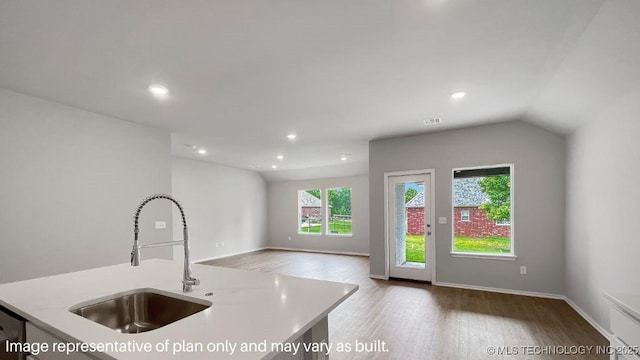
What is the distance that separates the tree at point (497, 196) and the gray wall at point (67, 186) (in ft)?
16.9

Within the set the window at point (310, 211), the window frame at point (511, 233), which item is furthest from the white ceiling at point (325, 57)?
the window at point (310, 211)

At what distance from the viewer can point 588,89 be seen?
8.93 feet

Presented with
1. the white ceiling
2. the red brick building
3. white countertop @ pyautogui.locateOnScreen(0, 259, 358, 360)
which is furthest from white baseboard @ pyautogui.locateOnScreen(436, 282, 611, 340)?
white countertop @ pyautogui.locateOnScreen(0, 259, 358, 360)

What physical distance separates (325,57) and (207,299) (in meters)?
1.98

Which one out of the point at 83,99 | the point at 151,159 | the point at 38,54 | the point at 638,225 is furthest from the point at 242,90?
the point at 638,225

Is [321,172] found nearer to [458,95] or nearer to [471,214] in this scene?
[471,214]

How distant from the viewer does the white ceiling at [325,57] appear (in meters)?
1.80

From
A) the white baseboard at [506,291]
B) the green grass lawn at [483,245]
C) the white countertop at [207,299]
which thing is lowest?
the white baseboard at [506,291]

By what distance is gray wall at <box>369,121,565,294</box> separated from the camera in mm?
4020

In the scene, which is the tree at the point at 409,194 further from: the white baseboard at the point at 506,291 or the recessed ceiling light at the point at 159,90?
the recessed ceiling light at the point at 159,90

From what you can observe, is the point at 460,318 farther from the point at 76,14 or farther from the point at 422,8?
the point at 76,14

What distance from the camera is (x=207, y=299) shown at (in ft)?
4.59

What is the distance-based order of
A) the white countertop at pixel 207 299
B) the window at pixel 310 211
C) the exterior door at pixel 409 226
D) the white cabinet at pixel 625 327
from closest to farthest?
the white countertop at pixel 207 299 < the white cabinet at pixel 625 327 < the exterior door at pixel 409 226 < the window at pixel 310 211

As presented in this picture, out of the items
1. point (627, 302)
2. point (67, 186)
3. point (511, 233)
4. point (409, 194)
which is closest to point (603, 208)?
point (511, 233)
